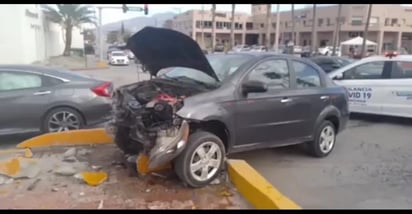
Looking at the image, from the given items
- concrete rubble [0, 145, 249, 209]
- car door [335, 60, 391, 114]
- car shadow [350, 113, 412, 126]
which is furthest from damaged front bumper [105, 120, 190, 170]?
car shadow [350, 113, 412, 126]

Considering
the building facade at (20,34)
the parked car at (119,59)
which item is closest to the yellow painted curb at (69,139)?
the building facade at (20,34)

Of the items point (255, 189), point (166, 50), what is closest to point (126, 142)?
point (166, 50)

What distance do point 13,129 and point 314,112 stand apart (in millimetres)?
4787

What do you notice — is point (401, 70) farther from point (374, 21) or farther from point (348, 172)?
point (374, 21)

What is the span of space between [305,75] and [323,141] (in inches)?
42.6

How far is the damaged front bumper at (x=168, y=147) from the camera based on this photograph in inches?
182

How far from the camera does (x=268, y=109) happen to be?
18.9 feet

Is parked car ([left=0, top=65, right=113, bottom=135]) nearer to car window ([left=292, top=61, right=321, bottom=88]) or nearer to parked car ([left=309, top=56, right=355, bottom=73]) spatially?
car window ([left=292, top=61, right=321, bottom=88])

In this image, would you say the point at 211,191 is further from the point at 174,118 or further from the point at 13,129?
the point at 13,129

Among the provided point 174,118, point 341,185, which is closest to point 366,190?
point 341,185

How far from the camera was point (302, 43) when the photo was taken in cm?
8938

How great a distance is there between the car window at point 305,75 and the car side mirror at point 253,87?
1.06 metres

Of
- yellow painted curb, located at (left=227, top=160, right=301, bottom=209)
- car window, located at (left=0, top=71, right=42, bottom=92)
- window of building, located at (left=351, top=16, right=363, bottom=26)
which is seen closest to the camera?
yellow painted curb, located at (left=227, top=160, right=301, bottom=209)

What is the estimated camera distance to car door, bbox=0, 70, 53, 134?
6.93 meters
